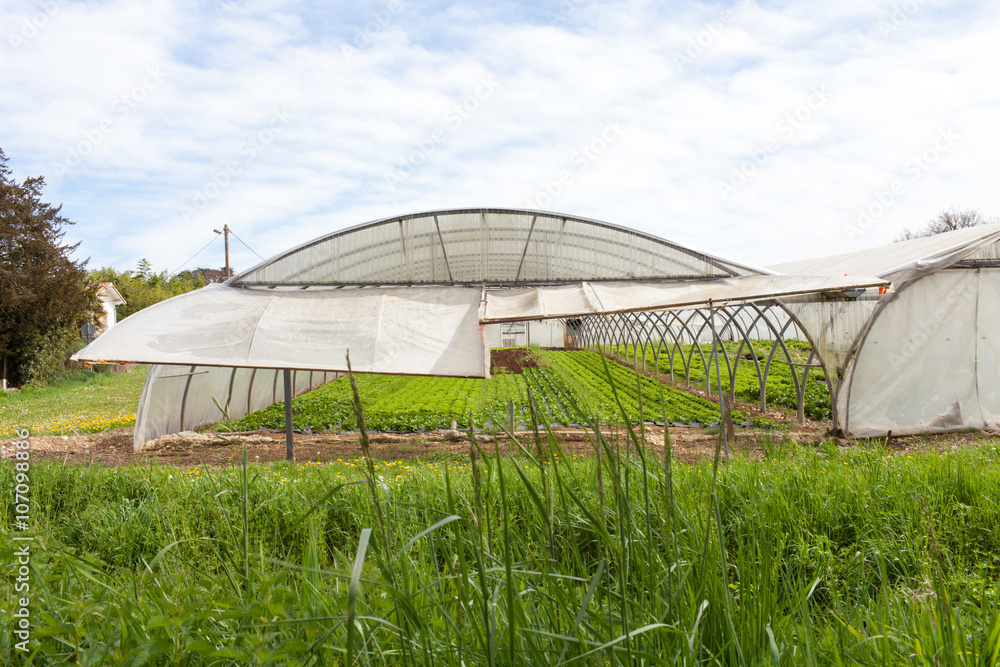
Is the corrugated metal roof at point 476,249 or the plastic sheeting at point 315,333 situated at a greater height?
the corrugated metal roof at point 476,249

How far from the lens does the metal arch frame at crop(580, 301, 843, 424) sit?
10.1 meters

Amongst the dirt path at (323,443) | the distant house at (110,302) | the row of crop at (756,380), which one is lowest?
the dirt path at (323,443)

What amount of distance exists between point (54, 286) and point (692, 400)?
78.1 ft

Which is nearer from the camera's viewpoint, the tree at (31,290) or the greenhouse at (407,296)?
the greenhouse at (407,296)

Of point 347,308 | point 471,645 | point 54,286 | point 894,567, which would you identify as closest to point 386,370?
point 347,308

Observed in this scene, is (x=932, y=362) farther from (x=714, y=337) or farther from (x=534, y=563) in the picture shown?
(x=534, y=563)

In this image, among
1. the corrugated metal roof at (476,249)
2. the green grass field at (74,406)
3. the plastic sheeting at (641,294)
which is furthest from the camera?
the green grass field at (74,406)

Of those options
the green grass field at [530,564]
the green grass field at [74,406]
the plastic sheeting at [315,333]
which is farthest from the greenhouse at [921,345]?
the green grass field at [74,406]

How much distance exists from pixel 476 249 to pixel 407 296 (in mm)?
1694

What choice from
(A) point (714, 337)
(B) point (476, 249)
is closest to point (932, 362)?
(A) point (714, 337)

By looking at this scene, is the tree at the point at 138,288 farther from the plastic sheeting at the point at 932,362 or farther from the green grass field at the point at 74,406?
the plastic sheeting at the point at 932,362

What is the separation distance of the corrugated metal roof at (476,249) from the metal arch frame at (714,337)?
54.0 inches

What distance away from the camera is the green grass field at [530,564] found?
1171 mm

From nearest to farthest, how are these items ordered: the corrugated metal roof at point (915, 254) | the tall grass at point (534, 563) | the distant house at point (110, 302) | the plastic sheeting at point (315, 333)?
1. the tall grass at point (534, 563)
2. the plastic sheeting at point (315, 333)
3. the corrugated metal roof at point (915, 254)
4. the distant house at point (110, 302)
